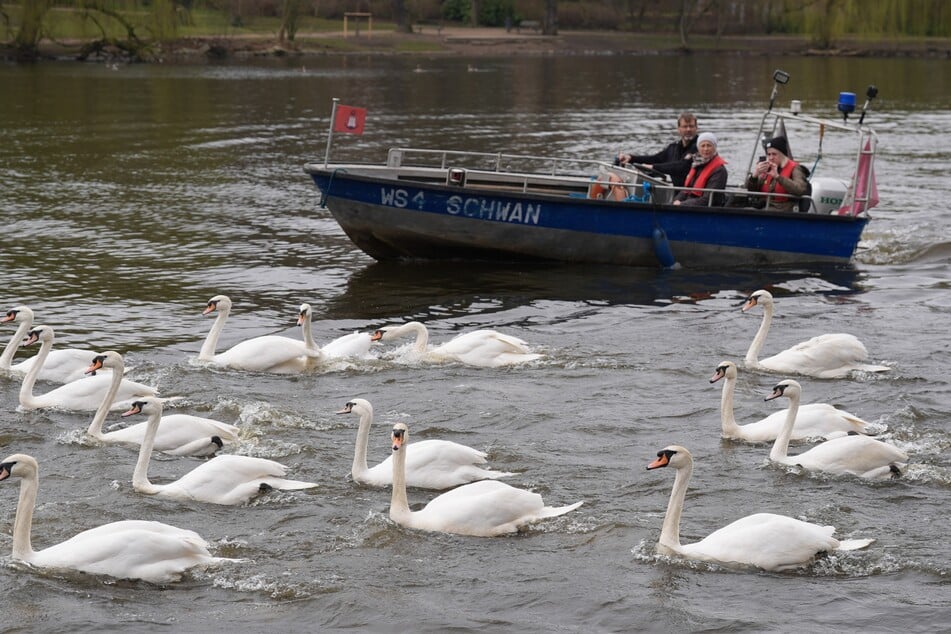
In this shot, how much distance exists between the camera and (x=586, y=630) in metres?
9.58

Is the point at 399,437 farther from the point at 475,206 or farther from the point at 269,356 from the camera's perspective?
the point at 475,206

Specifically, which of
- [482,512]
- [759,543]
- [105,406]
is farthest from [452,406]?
[759,543]

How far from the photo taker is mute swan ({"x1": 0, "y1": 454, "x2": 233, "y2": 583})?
394 inches

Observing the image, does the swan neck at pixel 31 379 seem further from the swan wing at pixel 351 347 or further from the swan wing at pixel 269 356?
the swan wing at pixel 351 347

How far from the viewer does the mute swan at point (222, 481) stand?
→ 11.6 meters

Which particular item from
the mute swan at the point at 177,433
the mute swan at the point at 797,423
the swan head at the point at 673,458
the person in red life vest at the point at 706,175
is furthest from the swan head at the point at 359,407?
the person in red life vest at the point at 706,175

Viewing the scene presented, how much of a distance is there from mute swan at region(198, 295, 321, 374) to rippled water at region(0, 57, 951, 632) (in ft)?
0.65

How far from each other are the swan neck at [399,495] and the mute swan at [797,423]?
346cm

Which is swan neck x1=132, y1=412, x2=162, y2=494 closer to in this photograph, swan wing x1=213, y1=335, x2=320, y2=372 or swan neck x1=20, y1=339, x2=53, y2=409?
swan neck x1=20, y1=339, x2=53, y2=409

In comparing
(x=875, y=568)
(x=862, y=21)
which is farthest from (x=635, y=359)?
(x=862, y=21)

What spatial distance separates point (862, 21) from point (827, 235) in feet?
212

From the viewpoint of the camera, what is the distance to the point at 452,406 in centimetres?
1448

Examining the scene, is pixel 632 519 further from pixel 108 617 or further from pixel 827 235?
pixel 827 235

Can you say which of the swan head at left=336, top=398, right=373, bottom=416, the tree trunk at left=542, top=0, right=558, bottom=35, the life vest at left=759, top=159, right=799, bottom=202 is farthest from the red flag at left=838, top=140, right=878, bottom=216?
the tree trunk at left=542, top=0, right=558, bottom=35
